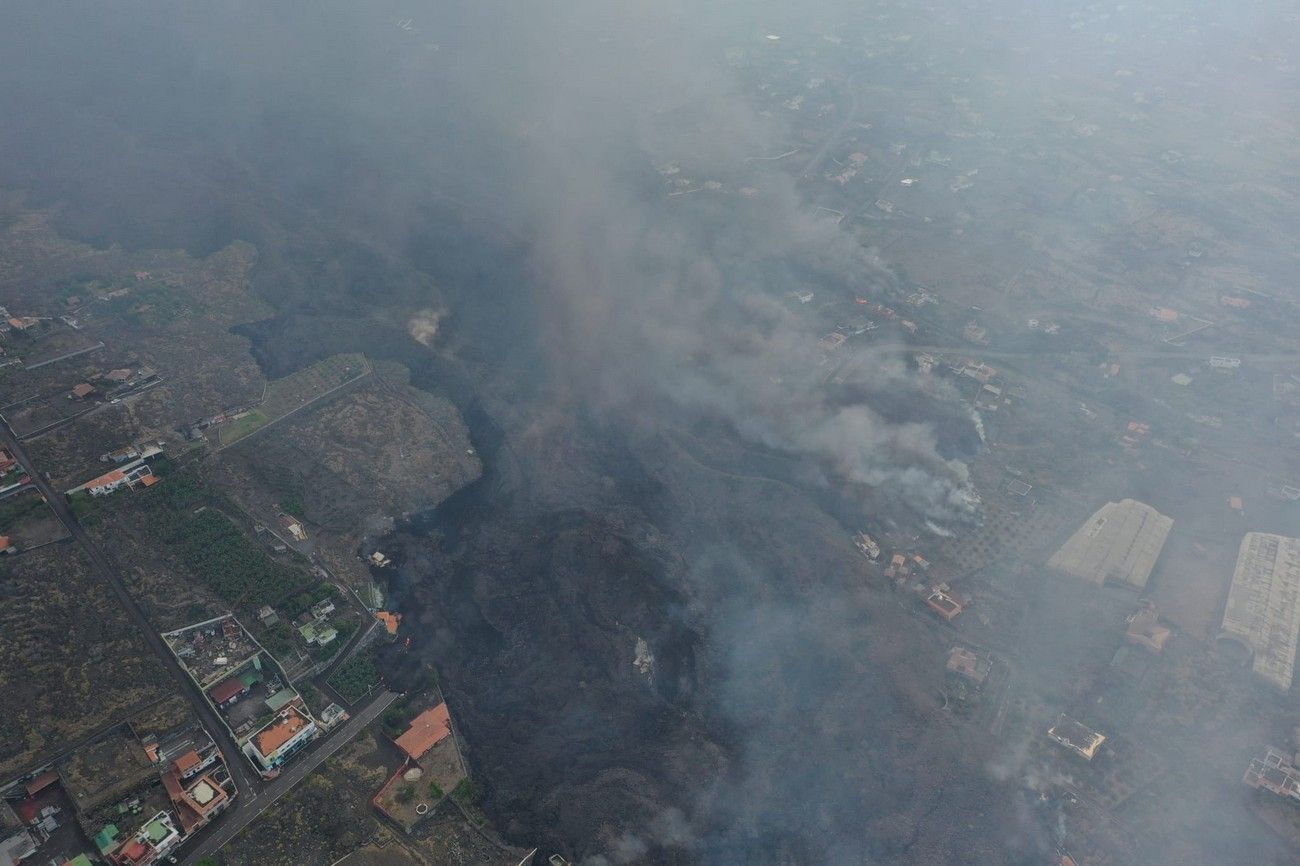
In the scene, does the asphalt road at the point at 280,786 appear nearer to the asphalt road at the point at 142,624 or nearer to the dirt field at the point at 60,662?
the asphalt road at the point at 142,624

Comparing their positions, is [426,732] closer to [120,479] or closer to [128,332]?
[120,479]

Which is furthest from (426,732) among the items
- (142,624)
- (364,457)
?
(364,457)

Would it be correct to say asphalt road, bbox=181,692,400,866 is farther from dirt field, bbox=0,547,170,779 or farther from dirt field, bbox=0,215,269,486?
dirt field, bbox=0,215,269,486

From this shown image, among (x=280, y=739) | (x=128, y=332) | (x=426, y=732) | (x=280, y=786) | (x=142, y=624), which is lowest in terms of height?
(x=280, y=786)

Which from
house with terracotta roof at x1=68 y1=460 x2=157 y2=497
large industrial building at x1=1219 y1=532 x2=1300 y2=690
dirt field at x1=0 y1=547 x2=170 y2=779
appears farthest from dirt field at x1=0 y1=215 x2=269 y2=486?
large industrial building at x1=1219 y1=532 x2=1300 y2=690

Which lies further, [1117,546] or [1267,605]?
[1117,546]

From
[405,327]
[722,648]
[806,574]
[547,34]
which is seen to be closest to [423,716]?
[722,648]

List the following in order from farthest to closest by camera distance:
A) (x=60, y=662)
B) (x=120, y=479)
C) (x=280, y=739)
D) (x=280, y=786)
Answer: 1. (x=120, y=479)
2. (x=60, y=662)
3. (x=280, y=739)
4. (x=280, y=786)
